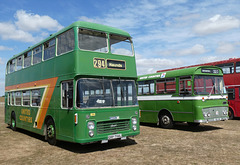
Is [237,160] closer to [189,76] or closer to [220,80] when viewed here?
[189,76]

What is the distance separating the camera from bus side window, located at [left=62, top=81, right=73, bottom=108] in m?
8.20

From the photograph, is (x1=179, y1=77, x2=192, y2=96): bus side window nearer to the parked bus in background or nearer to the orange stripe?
the parked bus in background

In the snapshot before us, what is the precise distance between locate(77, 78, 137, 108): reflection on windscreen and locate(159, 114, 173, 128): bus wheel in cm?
509

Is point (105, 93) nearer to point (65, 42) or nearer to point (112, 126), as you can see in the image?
point (112, 126)

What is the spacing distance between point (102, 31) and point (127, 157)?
175 inches

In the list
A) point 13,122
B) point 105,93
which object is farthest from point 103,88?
point 13,122

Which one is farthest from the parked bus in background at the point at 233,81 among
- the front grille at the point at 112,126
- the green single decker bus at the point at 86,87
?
the front grille at the point at 112,126

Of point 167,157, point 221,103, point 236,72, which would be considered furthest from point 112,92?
point 236,72

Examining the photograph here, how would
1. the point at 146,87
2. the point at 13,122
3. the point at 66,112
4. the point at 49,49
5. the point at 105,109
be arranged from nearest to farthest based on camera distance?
the point at 105,109 → the point at 66,112 → the point at 49,49 → the point at 13,122 → the point at 146,87

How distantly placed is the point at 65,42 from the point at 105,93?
94.5 inches

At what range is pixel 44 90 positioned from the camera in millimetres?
10180

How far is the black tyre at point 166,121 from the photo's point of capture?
44.5 ft

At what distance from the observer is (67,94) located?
8.34 m

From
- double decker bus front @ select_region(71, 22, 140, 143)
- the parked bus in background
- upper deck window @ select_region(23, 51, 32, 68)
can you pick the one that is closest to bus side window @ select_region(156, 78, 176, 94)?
double decker bus front @ select_region(71, 22, 140, 143)
